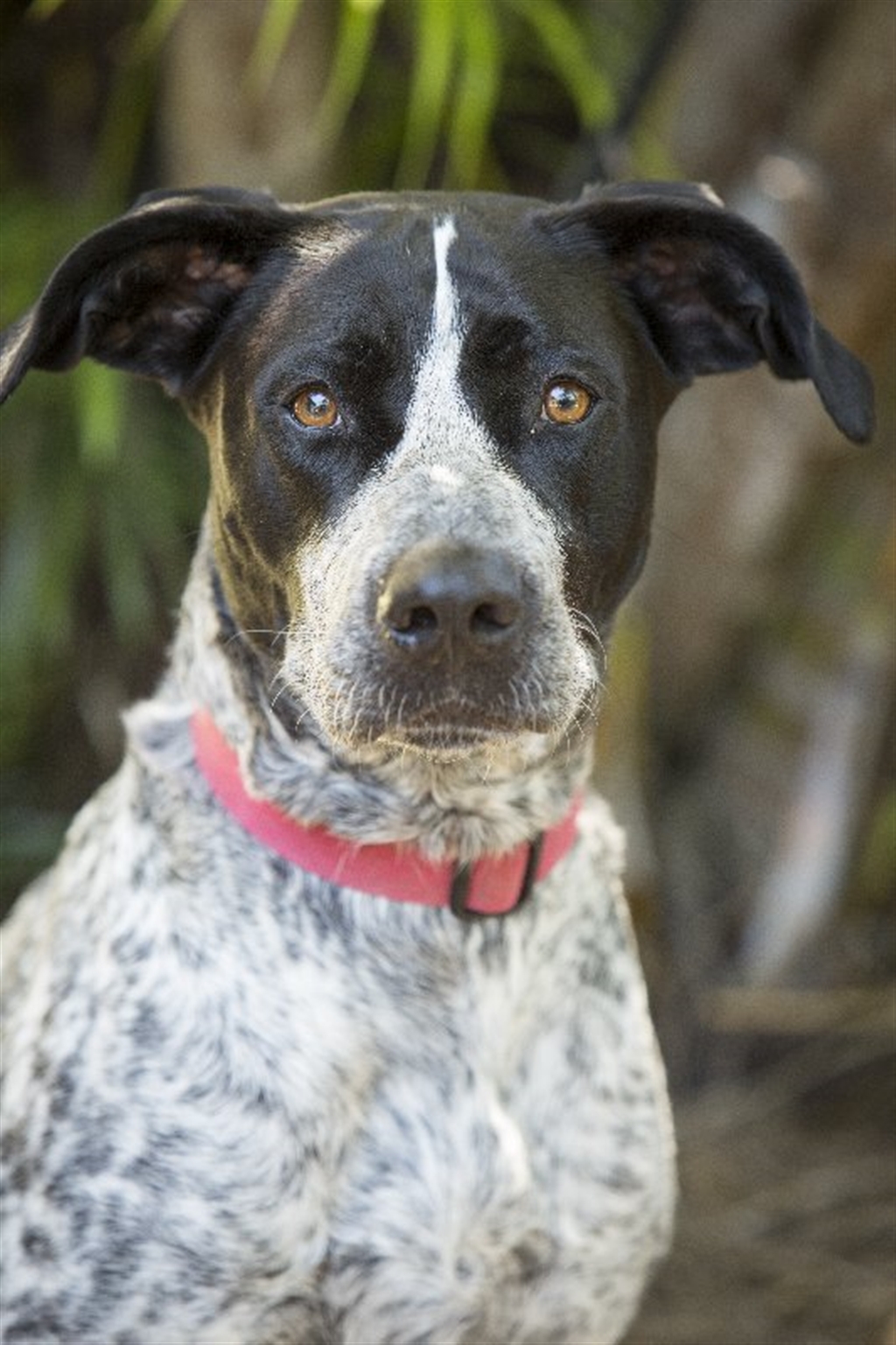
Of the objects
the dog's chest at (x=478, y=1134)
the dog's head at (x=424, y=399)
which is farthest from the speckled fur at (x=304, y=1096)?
the dog's head at (x=424, y=399)

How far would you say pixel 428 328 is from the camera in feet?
8.36

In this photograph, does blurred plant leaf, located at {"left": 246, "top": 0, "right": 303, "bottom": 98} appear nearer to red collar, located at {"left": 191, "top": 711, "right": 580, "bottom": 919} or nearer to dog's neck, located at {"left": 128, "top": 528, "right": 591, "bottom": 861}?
dog's neck, located at {"left": 128, "top": 528, "right": 591, "bottom": 861}

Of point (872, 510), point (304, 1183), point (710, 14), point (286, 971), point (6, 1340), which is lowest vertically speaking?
point (6, 1340)

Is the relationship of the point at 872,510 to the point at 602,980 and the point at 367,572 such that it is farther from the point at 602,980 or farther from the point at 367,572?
the point at 367,572

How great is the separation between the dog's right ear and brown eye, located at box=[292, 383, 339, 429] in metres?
0.27

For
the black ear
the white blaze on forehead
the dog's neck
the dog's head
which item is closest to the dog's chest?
the dog's neck

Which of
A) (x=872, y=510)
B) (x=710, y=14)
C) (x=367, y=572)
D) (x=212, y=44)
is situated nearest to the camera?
(x=367, y=572)

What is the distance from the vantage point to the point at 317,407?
2582mm

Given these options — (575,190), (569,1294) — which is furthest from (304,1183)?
(575,190)

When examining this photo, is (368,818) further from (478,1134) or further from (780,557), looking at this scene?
(780,557)

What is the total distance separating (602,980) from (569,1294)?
0.41 m

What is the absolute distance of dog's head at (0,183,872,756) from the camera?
2.46 m

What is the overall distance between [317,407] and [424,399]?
13 cm

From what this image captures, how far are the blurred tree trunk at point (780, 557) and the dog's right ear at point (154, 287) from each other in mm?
1656
